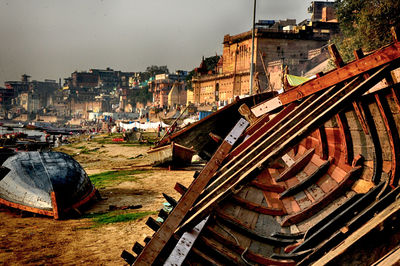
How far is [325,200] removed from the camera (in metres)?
5.45

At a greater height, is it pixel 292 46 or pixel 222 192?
pixel 292 46

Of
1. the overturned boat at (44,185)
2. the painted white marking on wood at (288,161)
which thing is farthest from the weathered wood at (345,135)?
the overturned boat at (44,185)

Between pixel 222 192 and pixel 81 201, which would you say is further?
pixel 81 201

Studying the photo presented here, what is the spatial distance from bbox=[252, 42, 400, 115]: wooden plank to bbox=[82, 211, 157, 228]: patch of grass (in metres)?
6.01

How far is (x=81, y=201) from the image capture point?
35.8 ft

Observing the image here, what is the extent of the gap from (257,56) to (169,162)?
40.4 metres

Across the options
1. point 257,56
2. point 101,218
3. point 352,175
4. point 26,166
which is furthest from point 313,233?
point 257,56

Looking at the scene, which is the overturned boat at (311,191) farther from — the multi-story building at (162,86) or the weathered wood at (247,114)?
the multi-story building at (162,86)

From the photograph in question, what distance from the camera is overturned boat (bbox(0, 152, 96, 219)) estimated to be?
1023cm

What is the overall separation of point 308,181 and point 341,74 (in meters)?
2.65

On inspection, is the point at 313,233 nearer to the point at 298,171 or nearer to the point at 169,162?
the point at 298,171

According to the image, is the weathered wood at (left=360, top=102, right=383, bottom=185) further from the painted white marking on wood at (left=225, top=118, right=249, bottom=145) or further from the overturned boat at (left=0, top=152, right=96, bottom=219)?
the overturned boat at (left=0, top=152, right=96, bottom=219)

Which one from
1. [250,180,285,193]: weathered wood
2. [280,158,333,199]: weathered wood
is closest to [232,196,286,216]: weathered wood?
[280,158,333,199]: weathered wood

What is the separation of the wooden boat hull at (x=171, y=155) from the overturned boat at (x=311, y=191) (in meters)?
11.6
